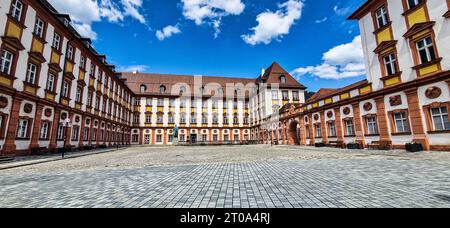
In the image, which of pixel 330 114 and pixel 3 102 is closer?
pixel 3 102

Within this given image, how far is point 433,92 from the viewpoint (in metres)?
12.6

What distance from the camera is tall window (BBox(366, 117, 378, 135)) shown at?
1662cm

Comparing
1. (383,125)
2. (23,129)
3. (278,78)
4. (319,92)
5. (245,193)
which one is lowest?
(245,193)

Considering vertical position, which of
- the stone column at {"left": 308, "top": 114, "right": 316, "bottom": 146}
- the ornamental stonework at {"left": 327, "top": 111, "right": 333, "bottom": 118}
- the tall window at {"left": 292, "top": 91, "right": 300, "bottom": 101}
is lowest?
the stone column at {"left": 308, "top": 114, "right": 316, "bottom": 146}

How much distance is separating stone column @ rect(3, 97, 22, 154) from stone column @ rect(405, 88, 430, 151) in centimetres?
2758

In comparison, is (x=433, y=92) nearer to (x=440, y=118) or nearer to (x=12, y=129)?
(x=440, y=118)

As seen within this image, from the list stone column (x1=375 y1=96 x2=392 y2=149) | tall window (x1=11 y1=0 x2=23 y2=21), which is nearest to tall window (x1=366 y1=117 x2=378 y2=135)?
stone column (x1=375 y1=96 x2=392 y2=149)

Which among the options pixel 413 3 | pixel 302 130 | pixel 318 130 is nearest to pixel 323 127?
pixel 318 130

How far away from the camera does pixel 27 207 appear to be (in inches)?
138

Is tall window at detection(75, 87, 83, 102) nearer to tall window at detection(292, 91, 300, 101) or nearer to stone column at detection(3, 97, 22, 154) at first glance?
stone column at detection(3, 97, 22, 154)

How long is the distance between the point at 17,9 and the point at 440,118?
29.6 metres

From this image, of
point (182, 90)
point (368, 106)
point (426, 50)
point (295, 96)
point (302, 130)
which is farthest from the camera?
point (182, 90)
